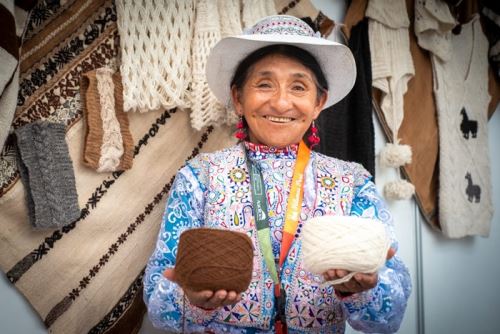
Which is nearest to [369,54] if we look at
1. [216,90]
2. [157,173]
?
[216,90]

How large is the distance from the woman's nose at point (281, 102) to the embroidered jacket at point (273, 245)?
146mm

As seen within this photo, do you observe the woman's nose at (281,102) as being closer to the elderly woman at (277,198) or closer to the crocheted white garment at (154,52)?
the elderly woman at (277,198)

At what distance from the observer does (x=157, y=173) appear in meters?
1.58

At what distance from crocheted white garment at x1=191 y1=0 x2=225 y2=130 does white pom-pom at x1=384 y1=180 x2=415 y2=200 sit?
41.4 inches

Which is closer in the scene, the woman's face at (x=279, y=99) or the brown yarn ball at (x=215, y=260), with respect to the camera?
the brown yarn ball at (x=215, y=260)

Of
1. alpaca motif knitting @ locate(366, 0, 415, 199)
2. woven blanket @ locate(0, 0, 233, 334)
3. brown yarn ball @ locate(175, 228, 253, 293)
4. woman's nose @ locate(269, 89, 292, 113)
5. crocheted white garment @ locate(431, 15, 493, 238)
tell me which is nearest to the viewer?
brown yarn ball @ locate(175, 228, 253, 293)

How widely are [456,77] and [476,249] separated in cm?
115

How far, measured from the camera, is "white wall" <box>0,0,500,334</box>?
229cm

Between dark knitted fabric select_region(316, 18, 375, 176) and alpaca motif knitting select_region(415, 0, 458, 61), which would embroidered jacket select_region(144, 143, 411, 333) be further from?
alpaca motif knitting select_region(415, 0, 458, 61)

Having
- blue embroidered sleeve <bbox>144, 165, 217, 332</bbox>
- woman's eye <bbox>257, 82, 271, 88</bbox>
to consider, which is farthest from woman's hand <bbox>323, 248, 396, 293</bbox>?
woman's eye <bbox>257, 82, 271, 88</bbox>

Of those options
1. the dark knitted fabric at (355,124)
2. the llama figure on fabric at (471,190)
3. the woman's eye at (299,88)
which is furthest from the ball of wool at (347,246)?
the llama figure on fabric at (471,190)

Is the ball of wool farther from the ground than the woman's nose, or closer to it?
closer to it

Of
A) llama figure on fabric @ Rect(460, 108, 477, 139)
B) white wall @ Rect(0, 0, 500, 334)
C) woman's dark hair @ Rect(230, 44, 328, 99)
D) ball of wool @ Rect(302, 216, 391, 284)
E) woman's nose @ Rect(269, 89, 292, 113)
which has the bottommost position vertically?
white wall @ Rect(0, 0, 500, 334)

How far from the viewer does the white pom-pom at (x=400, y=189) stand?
6.72ft
